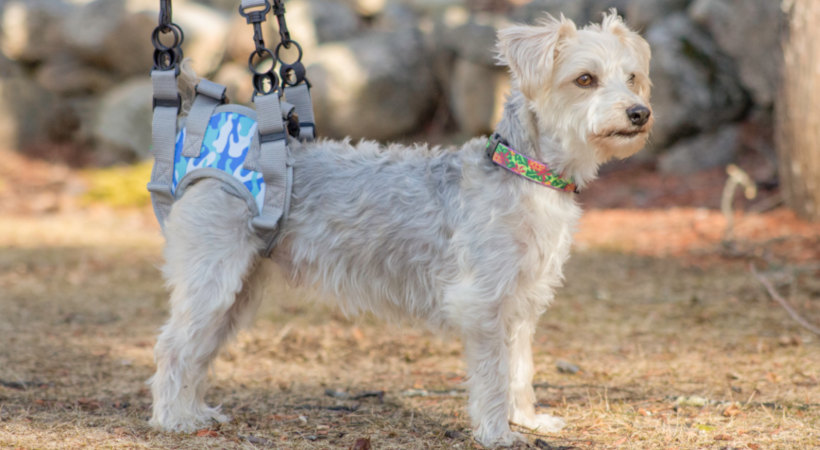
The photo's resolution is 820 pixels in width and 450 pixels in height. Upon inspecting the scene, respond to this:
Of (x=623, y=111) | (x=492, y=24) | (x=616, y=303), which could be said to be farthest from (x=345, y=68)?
(x=623, y=111)

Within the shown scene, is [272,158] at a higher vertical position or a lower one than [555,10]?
lower

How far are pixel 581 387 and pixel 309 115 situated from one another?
2.40m

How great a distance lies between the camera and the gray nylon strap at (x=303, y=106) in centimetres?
439

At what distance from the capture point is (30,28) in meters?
17.3

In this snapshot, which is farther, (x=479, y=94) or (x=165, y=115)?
(x=479, y=94)

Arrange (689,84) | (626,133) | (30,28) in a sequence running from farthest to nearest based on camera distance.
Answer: (30,28), (689,84), (626,133)

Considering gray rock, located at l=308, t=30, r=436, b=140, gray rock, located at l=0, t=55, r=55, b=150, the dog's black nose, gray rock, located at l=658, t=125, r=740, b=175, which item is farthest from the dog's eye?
gray rock, located at l=0, t=55, r=55, b=150

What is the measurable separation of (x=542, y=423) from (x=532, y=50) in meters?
1.97

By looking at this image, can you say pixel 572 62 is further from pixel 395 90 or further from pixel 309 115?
pixel 395 90

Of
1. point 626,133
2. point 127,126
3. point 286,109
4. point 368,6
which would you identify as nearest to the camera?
point 626,133

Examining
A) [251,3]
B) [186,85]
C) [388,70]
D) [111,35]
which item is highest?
[111,35]

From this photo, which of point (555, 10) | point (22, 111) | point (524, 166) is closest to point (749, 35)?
point (555, 10)

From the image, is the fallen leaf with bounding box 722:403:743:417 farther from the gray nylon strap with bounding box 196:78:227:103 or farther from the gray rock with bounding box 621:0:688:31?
the gray rock with bounding box 621:0:688:31

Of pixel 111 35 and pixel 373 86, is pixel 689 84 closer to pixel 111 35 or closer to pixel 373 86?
pixel 373 86
